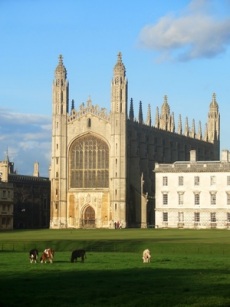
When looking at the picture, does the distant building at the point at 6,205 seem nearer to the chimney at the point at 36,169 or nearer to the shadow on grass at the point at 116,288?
the chimney at the point at 36,169

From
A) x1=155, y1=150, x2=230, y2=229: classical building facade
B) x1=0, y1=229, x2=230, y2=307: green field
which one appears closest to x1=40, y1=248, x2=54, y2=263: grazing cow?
x1=0, y1=229, x2=230, y2=307: green field

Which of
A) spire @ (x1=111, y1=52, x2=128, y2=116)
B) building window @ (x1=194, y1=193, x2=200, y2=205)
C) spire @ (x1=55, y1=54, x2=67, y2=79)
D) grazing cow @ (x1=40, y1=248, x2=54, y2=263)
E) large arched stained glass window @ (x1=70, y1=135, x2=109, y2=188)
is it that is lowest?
grazing cow @ (x1=40, y1=248, x2=54, y2=263)

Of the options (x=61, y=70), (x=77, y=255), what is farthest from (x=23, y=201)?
(x=77, y=255)

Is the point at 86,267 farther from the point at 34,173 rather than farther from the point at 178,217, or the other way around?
the point at 34,173

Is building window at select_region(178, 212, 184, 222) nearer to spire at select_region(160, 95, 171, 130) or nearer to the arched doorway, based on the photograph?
the arched doorway

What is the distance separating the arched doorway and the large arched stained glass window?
3322mm

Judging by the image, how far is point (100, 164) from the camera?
387ft

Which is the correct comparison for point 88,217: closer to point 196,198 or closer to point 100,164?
point 100,164

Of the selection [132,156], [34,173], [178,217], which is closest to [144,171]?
[132,156]

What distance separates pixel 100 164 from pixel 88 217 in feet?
24.7

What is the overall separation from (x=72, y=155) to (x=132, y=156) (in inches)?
336

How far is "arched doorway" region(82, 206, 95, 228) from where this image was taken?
117 metres

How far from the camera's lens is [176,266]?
3991cm

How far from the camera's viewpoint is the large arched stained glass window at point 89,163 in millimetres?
117562
